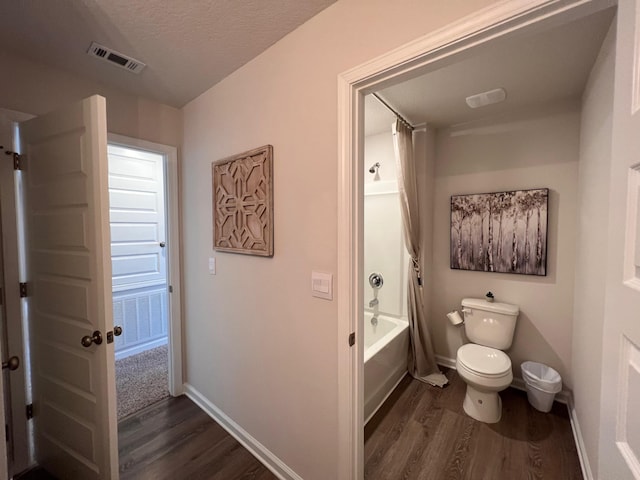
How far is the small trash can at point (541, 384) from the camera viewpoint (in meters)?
1.97

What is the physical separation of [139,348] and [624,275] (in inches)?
156

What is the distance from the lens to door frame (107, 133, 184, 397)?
2.18 meters

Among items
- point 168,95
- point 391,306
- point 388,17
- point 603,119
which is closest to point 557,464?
point 391,306

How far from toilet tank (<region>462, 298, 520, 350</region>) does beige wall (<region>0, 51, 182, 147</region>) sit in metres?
2.98

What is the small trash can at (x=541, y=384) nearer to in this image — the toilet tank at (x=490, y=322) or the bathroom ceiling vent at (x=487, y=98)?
the toilet tank at (x=490, y=322)

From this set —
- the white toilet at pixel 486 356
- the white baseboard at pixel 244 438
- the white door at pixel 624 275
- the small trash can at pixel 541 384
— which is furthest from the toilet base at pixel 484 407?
the white door at pixel 624 275

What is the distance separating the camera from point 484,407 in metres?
1.93

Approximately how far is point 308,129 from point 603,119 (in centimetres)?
157

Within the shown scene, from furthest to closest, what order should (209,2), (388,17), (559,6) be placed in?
(209,2)
(388,17)
(559,6)

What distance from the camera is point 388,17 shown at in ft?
3.37

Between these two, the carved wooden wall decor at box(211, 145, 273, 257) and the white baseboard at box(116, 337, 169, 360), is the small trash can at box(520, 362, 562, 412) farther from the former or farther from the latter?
the white baseboard at box(116, 337, 169, 360)

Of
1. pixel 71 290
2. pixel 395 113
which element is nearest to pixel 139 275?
pixel 71 290

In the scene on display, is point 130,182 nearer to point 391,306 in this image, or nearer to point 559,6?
point 391,306

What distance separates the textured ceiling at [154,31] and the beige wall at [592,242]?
152 centimetres
